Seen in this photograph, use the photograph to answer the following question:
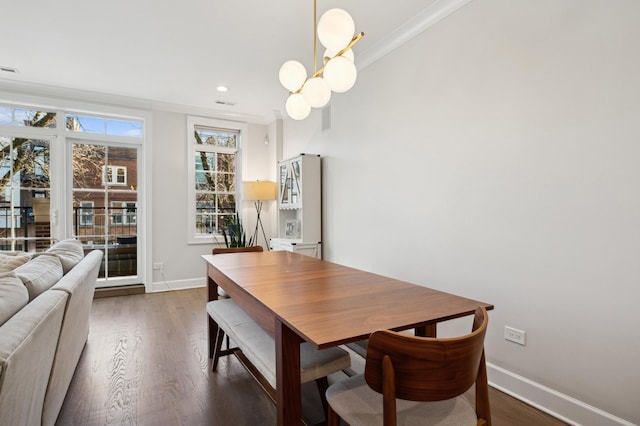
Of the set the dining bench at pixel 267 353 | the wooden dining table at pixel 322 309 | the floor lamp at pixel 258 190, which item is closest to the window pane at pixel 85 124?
the floor lamp at pixel 258 190

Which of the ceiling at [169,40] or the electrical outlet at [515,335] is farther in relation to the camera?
the ceiling at [169,40]

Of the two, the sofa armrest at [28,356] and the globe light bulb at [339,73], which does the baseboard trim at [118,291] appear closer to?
the sofa armrest at [28,356]

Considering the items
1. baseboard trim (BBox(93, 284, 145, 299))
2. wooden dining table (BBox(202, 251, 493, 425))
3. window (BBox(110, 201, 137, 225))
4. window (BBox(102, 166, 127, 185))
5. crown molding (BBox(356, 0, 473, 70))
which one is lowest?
baseboard trim (BBox(93, 284, 145, 299))

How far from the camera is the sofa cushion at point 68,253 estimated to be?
2219mm

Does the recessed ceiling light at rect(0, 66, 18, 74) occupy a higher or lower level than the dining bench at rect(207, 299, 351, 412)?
higher

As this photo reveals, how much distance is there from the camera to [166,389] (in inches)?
83.6

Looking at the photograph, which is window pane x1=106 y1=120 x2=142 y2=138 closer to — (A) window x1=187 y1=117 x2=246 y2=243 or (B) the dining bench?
(A) window x1=187 y1=117 x2=246 y2=243

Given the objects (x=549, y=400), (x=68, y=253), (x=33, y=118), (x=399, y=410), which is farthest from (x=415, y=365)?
(x=33, y=118)

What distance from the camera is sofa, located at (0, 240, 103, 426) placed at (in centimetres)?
103

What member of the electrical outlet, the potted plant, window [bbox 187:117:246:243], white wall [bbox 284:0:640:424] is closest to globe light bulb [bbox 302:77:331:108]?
white wall [bbox 284:0:640:424]

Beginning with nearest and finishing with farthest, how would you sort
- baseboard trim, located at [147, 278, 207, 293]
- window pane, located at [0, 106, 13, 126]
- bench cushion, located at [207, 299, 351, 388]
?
bench cushion, located at [207, 299, 351, 388], window pane, located at [0, 106, 13, 126], baseboard trim, located at [147, 278, 207, 293]

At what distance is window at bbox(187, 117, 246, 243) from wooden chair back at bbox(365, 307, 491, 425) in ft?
14.5

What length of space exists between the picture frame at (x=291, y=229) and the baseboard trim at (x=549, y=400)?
2.73 meters

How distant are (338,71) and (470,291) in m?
1.72
